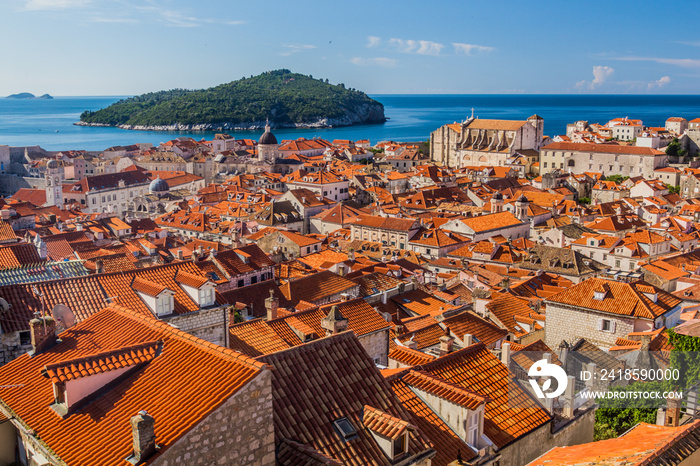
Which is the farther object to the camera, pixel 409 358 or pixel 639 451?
pixel 409 358

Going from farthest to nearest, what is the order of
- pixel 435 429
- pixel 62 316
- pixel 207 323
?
pixel 207 323, pixel 62 316, pixel 435 429

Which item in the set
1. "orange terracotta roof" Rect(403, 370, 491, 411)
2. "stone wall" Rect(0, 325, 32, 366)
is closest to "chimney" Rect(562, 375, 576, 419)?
"orange terracotta roof" Rect(403, 370, 491, 411)

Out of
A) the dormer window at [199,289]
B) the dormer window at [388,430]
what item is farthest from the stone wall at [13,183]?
the dormer window at [388,430]

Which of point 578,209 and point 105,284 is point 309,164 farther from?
point 105,284

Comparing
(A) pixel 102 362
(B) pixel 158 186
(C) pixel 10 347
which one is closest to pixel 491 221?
(B) pixel 158 186

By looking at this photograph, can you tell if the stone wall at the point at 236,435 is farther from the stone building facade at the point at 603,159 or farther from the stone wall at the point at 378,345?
the stone building facade at the point at 603,159

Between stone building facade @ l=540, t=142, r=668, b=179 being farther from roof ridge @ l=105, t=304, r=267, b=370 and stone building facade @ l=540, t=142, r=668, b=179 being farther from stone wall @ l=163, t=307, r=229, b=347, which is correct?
roof ridge @ l=105, t=304, r=267, b=370

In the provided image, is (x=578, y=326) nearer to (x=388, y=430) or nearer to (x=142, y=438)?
(x=388, y=430)
